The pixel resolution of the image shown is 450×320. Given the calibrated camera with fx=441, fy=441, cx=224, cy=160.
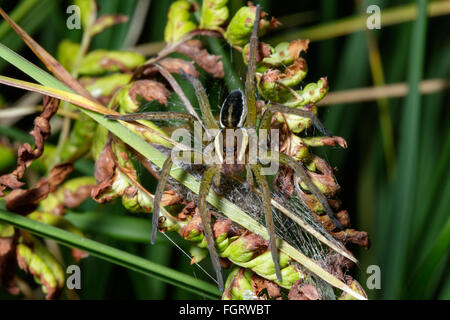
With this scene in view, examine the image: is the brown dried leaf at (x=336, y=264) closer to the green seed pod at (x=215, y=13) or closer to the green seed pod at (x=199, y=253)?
the green seed pod at (x=199, y=253)

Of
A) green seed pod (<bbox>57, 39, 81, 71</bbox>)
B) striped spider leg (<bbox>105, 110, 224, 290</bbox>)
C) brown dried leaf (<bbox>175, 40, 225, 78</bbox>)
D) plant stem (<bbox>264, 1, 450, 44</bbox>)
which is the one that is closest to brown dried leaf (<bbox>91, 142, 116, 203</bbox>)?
striped spider leg (<bbox>105, 110, 224, 290</bbox>)

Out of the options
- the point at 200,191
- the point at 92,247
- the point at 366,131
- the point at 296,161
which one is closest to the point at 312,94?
→ the point at 296,161

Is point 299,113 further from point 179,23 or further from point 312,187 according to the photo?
point 179,23

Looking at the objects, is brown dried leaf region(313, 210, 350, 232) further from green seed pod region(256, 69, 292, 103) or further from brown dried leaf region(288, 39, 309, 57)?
brown dried leaf region(288, 39, 309, 57)

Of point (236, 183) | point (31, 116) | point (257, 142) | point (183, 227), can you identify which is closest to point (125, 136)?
point (183, 227)

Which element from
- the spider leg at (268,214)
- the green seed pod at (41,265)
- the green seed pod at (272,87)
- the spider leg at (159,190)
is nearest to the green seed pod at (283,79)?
the green seed pod at (272,87)

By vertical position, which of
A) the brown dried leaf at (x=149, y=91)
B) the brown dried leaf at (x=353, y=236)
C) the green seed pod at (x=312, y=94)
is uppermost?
the brown dried leaf at (x=149, y=91)

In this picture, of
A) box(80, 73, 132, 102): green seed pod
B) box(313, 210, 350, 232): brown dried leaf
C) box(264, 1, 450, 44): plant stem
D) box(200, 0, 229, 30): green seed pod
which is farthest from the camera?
box(264, 1, 450, 44): plant stem

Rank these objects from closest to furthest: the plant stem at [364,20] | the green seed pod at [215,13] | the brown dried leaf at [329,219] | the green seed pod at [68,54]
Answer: the brown dried leaf at [329,219] → the green seed pod at [215,13] → the green seed pod at [68,54] → the plant stem at [364,20]
